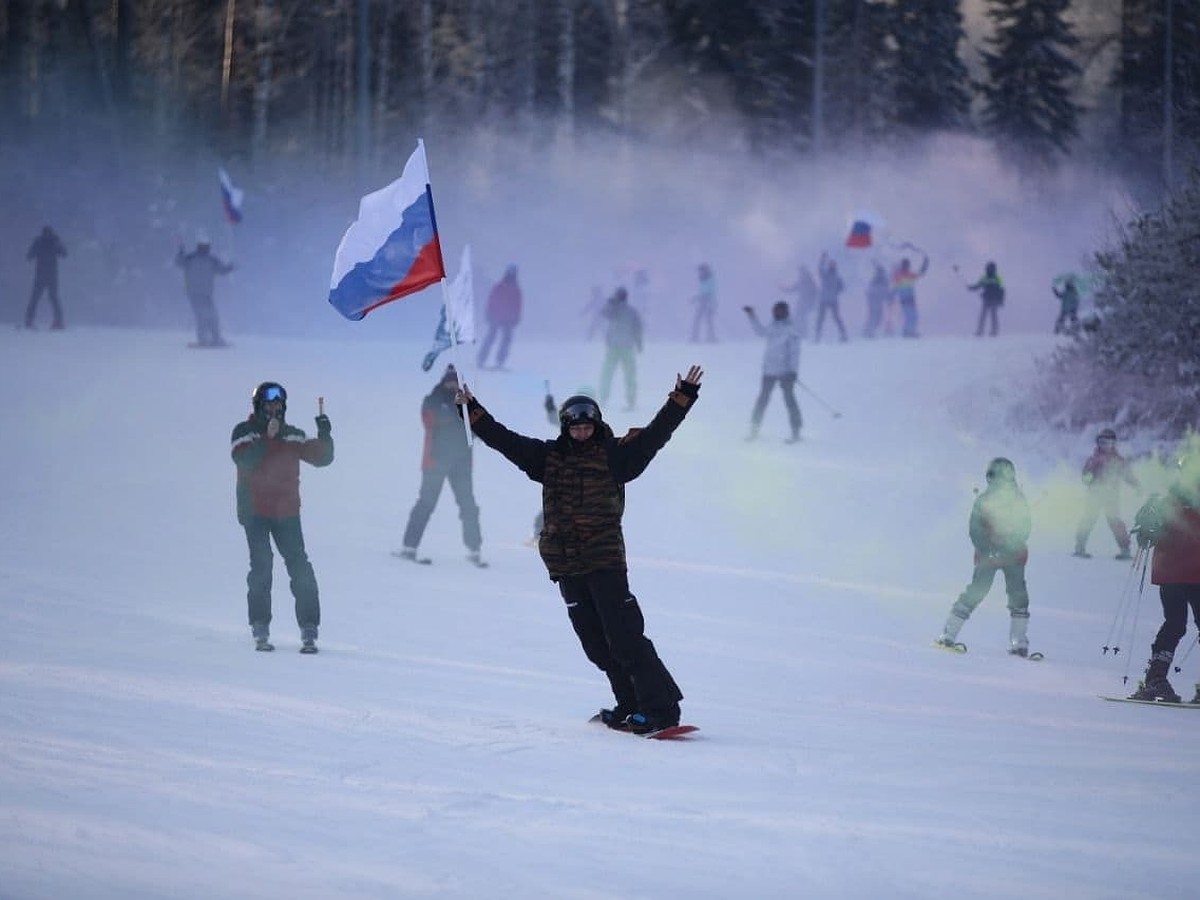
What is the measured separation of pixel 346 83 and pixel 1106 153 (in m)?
24.3

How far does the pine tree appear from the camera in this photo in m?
50.8

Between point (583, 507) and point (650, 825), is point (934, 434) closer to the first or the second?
point (583, 507)

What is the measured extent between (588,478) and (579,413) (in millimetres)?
301

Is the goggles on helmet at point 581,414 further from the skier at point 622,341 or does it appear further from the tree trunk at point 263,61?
the tree trunk at point 263,61

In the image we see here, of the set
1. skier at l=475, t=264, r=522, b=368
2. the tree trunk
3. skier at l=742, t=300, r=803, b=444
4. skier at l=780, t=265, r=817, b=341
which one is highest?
the tree trunk

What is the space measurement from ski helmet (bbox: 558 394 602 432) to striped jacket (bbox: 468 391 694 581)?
0.20 feet

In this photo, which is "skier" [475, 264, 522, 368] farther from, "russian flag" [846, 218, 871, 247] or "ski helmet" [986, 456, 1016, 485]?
"ski helmet" [986, 456, 1016, 485]

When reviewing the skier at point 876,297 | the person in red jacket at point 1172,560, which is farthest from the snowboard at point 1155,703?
the skier at point 876,297

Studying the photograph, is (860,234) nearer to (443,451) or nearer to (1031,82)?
(443,451)

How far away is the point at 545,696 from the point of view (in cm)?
890

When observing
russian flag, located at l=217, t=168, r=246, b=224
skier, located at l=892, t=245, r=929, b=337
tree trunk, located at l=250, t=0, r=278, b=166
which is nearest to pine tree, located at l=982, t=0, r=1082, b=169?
skier, located at l=892, t=245, r=929, b=337

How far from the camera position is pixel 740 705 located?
899 cm

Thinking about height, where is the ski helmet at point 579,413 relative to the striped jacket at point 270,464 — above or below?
above

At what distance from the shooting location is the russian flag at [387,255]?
9430mm
